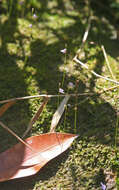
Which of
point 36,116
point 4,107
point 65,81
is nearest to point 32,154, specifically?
point 36,116

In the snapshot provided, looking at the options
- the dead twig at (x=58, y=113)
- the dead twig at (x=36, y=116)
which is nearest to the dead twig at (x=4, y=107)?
the dead twig at (x=36, y=116)

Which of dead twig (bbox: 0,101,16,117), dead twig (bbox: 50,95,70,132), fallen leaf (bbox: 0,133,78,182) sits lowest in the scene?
fallen leaf (bbox: 0,133,78,182)

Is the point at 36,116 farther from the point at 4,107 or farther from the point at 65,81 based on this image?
the point at 65,81

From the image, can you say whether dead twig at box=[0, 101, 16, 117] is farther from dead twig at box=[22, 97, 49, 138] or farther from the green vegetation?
dead twig at box=[22, 97, 49, 138]

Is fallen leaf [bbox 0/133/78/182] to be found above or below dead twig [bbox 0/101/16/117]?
below

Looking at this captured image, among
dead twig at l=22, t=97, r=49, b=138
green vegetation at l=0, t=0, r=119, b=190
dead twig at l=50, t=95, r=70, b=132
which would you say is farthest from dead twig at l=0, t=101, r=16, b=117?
dead twig at l=50, t=95, r=70, b=132

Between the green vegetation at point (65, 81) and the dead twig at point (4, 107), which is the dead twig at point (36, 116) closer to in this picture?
the green vegetation at point (65, 81)

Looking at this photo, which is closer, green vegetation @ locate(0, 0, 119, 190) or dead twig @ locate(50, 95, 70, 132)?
green vegetation @ locate(0, 0, 119, 190)

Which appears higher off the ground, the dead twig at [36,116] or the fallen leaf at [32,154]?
the dead twig at [36,116]
